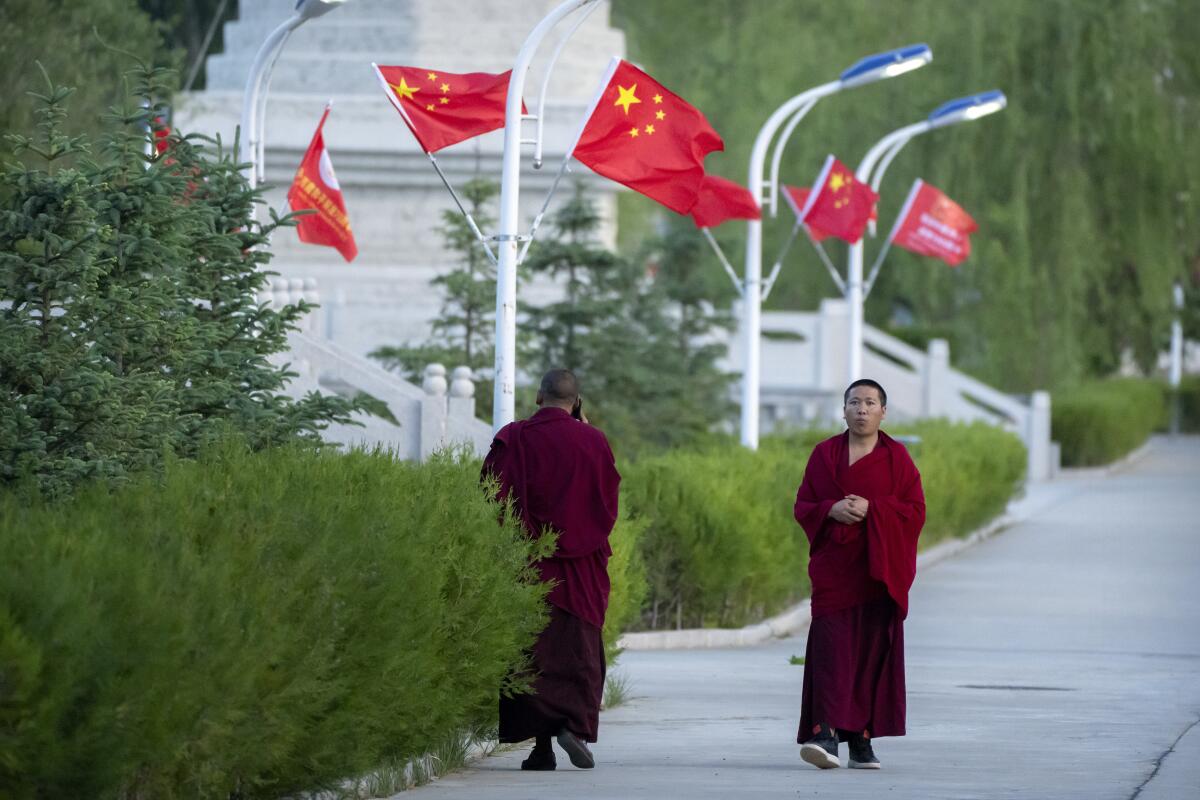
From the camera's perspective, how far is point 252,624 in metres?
8.27

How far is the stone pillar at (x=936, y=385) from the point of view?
40938 millimetres

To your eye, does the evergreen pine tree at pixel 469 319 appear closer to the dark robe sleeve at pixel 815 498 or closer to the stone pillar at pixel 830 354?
the dark robe sleeve at pixel 815 498

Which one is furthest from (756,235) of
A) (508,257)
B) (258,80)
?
(508,257)

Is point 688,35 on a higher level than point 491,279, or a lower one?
higher

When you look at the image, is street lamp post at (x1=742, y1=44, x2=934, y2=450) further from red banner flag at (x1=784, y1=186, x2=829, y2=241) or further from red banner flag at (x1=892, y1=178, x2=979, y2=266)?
red banner flag at (x1=892, y1=178, x2=979, y2=266)

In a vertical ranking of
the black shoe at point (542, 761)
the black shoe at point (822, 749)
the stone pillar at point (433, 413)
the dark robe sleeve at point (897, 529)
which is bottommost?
the black shoe at point (542, 761)

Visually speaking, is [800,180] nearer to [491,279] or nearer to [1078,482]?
[1078,482]

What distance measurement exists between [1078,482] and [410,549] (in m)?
34.2

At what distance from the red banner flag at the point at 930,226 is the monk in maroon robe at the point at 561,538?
18.8 metres

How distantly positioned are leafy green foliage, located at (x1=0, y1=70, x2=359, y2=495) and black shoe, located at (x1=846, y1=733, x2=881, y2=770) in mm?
3242

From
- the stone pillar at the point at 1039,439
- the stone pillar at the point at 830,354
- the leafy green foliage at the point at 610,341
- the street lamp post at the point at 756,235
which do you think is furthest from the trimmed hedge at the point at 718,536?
the stone pillar at the point at 1039,439

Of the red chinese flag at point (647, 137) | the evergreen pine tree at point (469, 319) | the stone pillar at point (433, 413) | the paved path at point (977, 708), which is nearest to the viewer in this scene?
the paved path at point (977, 708)

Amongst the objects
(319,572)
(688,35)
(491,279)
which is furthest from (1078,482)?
(319,572)

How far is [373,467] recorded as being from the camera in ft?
35.9
